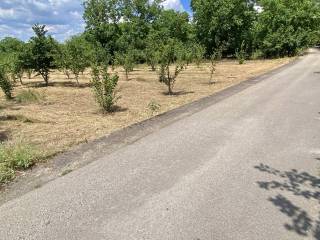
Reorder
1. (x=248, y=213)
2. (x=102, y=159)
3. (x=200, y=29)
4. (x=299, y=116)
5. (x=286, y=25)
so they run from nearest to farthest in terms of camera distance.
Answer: (x=248, y=213), (x=102, y=159), (x=299, y=116), (x=286, y=25), (x=200, y=29)

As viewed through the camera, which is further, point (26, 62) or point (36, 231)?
point (26, 62)

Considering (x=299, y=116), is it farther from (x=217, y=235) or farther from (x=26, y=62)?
(x=26, y=62)

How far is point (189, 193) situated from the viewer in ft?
17.3

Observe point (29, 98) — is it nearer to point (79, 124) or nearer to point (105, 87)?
point (105, 87)

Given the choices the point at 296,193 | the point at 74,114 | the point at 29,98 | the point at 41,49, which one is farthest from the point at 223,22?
the point at 296,193

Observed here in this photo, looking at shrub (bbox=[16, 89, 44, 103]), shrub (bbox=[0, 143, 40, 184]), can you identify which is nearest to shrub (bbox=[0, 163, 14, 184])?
shrub (bbox=[0, 143, 40, 184])

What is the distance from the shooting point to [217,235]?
4.11m

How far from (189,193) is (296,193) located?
1583 millimetres

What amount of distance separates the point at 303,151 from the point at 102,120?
6144 mm

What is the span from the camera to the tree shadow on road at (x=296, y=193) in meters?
4.27

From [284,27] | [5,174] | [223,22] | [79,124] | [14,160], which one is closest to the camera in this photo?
[5,174]

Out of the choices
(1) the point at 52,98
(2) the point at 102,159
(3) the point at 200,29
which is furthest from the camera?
(3) the point at 200,29

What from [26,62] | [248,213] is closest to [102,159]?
[248,213]

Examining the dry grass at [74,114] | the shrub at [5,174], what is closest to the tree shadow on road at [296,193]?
the shrub at [5,174]
